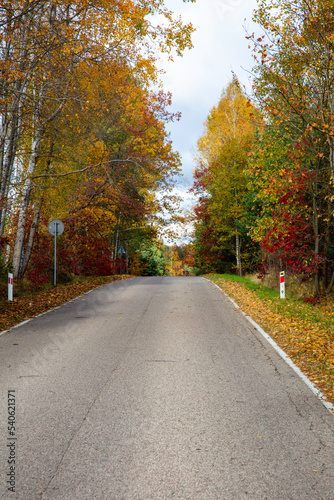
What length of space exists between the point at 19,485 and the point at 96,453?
680 millimetres

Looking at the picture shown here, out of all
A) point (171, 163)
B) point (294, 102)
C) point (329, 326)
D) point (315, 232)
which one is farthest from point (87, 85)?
point (171, 163)

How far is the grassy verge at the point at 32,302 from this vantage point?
10.3 meters

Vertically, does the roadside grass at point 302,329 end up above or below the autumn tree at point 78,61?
below

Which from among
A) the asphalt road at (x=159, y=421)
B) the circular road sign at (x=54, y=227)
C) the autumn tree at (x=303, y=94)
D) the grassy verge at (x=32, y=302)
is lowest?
the asphalt road at (x=159, y=421)

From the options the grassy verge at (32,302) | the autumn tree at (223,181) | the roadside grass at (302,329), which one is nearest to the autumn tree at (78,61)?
the grassy verge at (32,302)

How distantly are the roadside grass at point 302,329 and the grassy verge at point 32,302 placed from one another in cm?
603

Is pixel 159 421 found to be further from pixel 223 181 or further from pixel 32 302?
pixel 223 181

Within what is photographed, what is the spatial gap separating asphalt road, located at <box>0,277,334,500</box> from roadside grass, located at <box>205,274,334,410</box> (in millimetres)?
362

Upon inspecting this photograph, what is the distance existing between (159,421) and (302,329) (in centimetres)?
574

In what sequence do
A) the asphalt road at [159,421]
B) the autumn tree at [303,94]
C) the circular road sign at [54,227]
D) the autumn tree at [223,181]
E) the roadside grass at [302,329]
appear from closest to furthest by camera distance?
1. the asphalt road at [159,421]
2. the roadside grass at [302,329]
3. the autumn tree at [303,94]
4. the circular road sign at [54,227]
5. the autumn tree at [223,181]

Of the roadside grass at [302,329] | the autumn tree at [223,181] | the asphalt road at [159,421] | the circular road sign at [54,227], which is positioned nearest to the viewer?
the asphalt road at [159,421]

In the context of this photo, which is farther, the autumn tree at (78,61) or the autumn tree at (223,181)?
the autumn tree at (223,181)

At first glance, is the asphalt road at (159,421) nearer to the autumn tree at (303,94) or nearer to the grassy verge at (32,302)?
the grassy verge at (32,302)

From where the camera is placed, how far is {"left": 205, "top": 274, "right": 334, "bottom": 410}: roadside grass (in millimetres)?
6173
